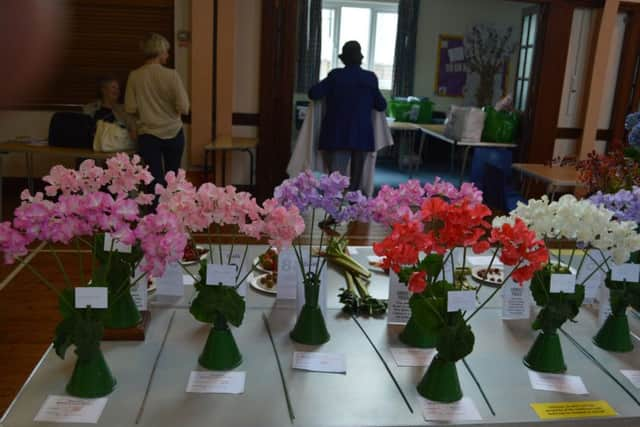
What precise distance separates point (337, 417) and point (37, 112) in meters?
5.07

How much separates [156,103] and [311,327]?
2.98 metres

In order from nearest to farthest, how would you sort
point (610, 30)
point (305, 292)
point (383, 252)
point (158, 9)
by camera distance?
point (383, 252) → point (305, 292) → point (158, 9) → point (610, 30)

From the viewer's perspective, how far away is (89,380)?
1268 mm

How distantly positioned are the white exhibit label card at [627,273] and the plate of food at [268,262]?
3.47 feet

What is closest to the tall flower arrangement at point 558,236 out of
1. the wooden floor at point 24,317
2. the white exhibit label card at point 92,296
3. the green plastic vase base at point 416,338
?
the green plastic vase base at point 416,338

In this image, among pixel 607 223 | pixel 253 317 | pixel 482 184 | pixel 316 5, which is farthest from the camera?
pixel 316 5

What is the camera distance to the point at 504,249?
1.27 metres

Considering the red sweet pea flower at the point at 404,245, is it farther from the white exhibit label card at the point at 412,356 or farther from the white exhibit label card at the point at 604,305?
the white exhibit label card at the point at 604,305

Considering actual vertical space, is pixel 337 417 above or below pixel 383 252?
below

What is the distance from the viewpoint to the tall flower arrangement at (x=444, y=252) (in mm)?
1232

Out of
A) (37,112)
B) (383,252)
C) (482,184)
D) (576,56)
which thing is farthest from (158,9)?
(383,252)

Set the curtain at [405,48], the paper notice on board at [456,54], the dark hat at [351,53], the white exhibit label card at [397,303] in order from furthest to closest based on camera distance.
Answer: the paper notice on board at [456,54]
the curtain at [405,48]
the dark hat at [351,53]
the white exhibit label card at [397,303]

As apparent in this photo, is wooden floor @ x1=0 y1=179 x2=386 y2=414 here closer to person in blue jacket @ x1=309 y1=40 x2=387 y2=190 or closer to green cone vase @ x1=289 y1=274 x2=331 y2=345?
green cone vase @ x1=289 y1=274 x2=331 y2=345

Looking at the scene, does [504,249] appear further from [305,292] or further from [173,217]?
[173,217]
